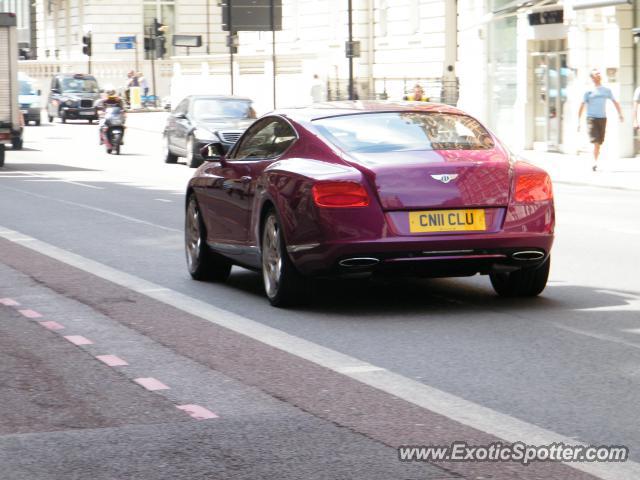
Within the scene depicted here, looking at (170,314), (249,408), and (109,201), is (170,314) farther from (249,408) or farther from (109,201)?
(109,201)

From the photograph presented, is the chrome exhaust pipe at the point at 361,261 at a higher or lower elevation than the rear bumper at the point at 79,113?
lower

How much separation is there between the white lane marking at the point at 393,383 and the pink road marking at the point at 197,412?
3.02ft

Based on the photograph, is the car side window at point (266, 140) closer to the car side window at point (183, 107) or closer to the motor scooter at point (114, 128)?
the car side window at point (183, 107)

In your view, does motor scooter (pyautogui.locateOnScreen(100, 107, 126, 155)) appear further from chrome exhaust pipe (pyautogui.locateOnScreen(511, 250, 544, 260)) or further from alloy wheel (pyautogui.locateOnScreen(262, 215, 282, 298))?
chrome exhaust pipe (pyautogui.locateOnScreen(511, 250, 544, 260))

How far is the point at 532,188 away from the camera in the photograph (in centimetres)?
1033

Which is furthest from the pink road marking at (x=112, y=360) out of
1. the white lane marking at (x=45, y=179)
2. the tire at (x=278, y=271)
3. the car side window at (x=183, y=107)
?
the car side window at (x=183, y=107)

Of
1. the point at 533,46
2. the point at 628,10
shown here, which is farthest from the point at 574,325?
the point at 533,46

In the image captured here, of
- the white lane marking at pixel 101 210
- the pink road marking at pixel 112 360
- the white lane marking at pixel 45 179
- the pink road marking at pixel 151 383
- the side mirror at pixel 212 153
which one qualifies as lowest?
the pink road marking at pixel 112 360

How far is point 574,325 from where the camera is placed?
9.64 meters

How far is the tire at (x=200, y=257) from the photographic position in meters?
12.5

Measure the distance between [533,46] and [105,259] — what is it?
2513 centimetres

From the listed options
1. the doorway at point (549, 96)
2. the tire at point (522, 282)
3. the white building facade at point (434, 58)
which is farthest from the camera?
the doorway at point (549, 96)

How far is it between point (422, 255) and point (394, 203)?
1.22 feet

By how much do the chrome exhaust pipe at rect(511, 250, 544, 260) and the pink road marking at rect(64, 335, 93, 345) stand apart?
278cm
